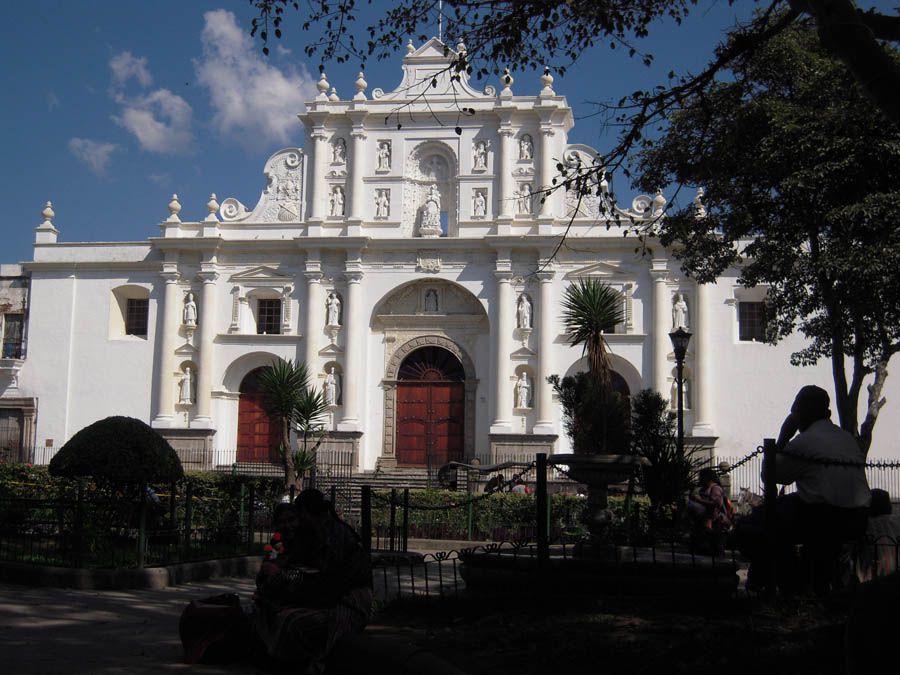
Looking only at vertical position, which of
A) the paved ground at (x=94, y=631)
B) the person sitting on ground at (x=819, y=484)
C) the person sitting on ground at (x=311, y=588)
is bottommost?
the paved ground at (x=94, y=631)

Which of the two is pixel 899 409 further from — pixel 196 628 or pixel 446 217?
pixel 196 628

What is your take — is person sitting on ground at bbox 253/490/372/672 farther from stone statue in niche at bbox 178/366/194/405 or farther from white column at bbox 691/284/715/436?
stone statue in niche at bbox 178/366/194/405

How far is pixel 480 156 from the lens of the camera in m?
28.2

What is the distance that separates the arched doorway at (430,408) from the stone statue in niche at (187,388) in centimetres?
591

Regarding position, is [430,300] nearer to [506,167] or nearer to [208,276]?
[506,167]

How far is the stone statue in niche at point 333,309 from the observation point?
91.1 feet

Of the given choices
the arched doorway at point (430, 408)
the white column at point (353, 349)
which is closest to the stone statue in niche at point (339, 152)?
the white column at point (353, 349)

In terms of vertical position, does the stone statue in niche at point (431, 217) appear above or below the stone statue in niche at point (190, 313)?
above

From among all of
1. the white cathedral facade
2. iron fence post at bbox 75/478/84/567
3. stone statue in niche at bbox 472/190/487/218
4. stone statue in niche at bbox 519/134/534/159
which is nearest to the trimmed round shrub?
iron fence post at bbox 75/478/84/567

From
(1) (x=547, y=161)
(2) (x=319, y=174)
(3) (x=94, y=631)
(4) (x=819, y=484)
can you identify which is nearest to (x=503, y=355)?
(1) (x=547, y=161)

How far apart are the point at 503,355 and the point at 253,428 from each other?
760cm

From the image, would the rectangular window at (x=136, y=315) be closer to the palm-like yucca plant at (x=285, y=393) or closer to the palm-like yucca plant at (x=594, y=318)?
the palm-like yucca plant at (x=285, y=393)

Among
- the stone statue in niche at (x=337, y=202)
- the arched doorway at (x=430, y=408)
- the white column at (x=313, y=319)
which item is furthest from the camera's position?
the stone statue in niche at (x=337, y=202)

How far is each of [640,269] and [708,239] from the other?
444 inches
